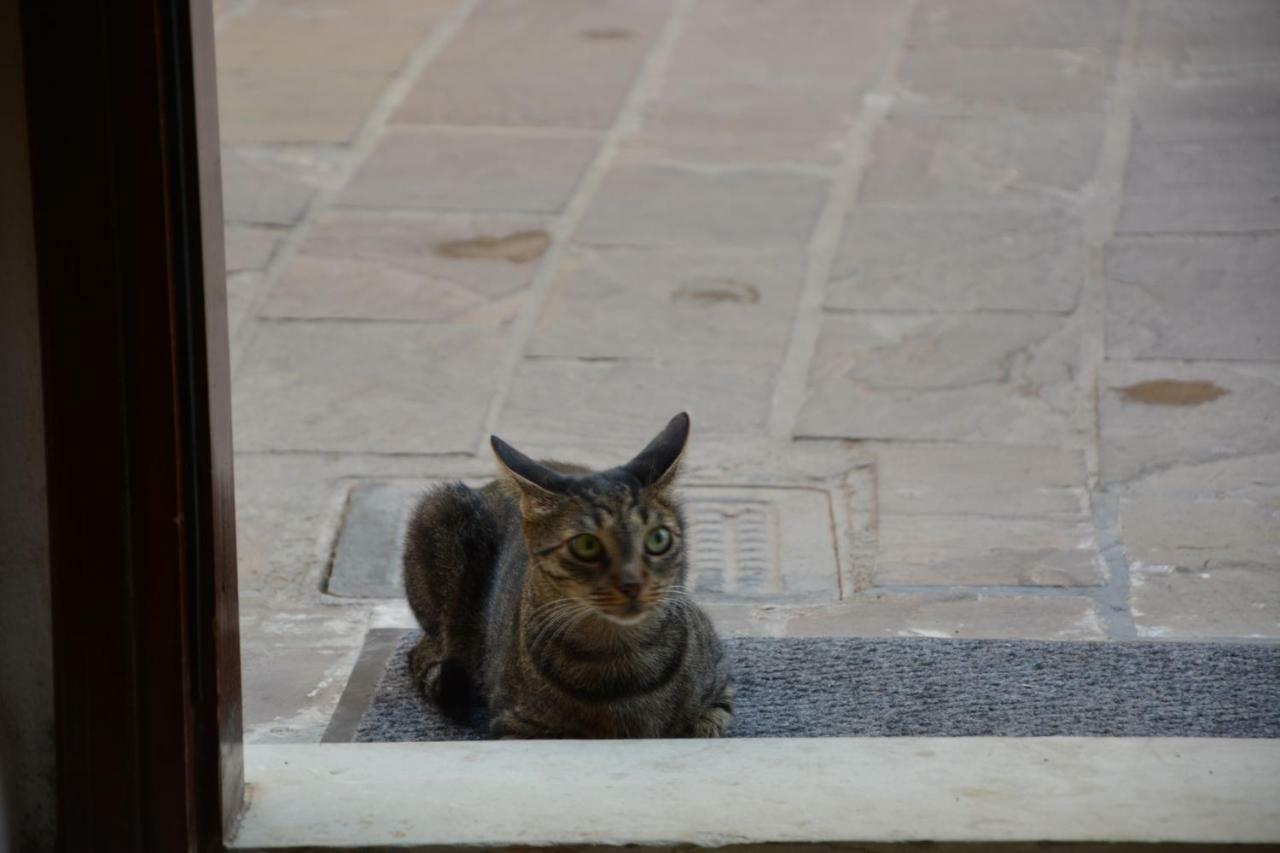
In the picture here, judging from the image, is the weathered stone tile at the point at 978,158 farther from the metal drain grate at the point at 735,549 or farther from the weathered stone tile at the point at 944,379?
the metal drain grate at the point at 735,549

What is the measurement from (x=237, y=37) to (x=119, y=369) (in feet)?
21.1

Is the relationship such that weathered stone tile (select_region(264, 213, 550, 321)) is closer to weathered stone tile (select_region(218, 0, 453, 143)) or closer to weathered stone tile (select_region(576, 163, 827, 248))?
weathered stone tile (select_region(576, 163, 827, 248))

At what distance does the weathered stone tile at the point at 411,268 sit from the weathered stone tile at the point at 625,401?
53 cm

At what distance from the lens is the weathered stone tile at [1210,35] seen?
7824mm

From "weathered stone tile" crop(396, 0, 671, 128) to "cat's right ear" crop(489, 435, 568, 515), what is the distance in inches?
164

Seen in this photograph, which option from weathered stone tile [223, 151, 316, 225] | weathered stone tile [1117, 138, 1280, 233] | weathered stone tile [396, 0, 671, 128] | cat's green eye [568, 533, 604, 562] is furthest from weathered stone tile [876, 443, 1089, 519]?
weathered stone tile [396, 0, 671, 128]

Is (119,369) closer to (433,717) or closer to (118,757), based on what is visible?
(118,757)

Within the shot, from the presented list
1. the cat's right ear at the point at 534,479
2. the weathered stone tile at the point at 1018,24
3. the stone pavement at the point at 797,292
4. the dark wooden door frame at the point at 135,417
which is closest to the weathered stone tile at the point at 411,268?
the stone pavement at the point at 797,292

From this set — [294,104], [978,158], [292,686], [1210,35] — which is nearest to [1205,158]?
[978,158]

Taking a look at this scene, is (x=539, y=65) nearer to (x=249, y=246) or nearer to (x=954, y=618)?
(x=249, y=246)

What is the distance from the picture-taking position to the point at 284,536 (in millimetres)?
4445

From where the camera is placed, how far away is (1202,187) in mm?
6539

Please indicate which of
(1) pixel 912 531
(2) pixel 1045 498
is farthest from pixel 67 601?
(2) pixel 1045 498

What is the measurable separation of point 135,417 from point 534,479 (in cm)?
100
